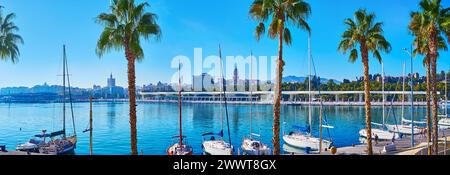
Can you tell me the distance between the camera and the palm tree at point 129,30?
9023 millimetres

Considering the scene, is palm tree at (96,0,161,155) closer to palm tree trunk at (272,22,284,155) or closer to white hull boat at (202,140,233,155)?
palm tree trunk at (272,22,284,155)

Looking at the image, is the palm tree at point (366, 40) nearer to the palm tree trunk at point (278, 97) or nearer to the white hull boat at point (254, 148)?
the palm tree trunk at point (278, 97)

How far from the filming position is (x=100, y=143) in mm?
42906

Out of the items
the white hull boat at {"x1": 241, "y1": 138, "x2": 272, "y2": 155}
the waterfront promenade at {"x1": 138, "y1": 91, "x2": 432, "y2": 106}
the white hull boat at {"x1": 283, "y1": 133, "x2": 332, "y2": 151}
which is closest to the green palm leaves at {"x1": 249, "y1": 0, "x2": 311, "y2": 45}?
the white hull boat at {"x1": 241, "y1": 138, "x2": 272, "y2": 155}

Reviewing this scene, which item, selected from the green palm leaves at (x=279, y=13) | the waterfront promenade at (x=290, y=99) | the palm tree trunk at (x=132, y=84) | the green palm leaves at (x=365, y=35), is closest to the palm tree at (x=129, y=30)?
the palm tree trunk at (x=132, y=84)

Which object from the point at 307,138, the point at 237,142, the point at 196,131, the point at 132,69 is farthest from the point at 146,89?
the point at 132,69

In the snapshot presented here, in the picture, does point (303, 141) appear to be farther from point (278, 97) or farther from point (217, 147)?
point (278, 97)

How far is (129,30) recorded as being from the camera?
907cm

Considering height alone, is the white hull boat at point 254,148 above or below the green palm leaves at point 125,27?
below

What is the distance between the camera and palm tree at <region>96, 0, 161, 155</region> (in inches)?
355

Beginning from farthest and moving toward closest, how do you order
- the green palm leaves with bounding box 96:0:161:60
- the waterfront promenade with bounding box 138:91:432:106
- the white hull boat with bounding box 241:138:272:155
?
the waterfront promenade with bounding box 138:91:432:106 < the white hull boat with bounding box 241:138:272:155 < the green palm leaves with bounding box 96:0:161:60
